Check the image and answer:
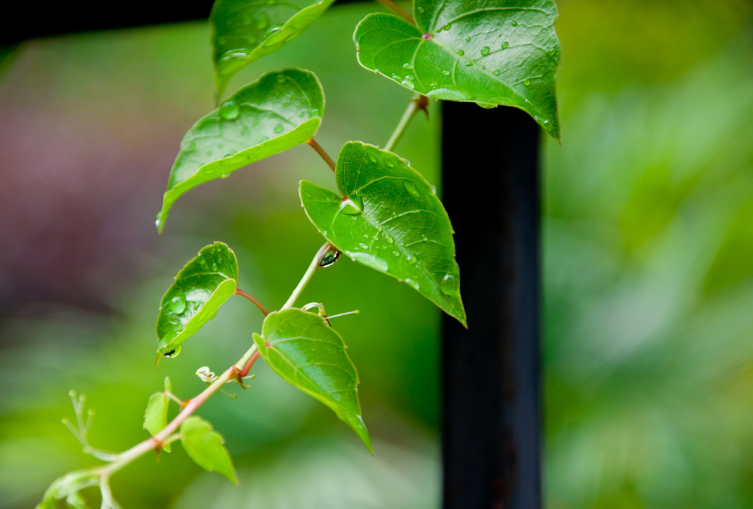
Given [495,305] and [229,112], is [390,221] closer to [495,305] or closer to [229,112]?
[229,112]

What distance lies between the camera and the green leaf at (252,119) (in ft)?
0.78

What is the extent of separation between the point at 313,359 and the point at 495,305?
232 millimetres

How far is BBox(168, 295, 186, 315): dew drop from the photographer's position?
0.22 meters

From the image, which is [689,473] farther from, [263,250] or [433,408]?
[263,250]

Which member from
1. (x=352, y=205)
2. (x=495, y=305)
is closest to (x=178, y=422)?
(x=352, y=205)

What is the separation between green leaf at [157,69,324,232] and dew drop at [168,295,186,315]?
36mm

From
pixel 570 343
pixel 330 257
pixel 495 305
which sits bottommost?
pixel 570 343

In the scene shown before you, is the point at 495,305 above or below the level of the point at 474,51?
below

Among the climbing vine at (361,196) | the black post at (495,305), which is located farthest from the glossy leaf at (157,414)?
the black post at (495,305)

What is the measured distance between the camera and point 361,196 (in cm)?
21

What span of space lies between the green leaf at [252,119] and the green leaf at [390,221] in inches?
1.7

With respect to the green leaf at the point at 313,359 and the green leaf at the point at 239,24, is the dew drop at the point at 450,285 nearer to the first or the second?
the green leaf at the point at 313,359

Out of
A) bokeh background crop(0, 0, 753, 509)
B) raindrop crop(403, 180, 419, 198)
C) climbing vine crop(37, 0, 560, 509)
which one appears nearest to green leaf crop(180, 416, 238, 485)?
climbing vine crop(37, 0, 560, 509)

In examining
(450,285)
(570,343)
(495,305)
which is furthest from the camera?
(570,343)
